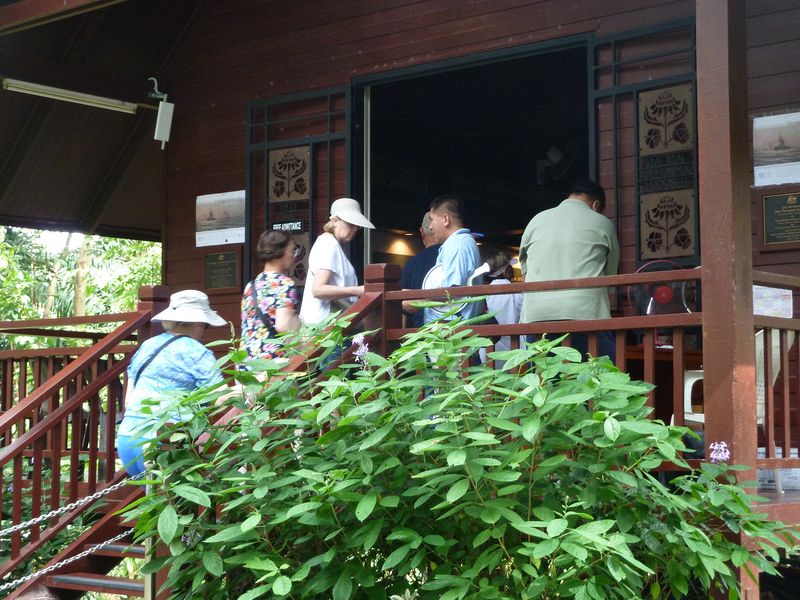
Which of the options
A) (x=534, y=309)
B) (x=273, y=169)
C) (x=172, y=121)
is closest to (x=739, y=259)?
(x=534, y=309)

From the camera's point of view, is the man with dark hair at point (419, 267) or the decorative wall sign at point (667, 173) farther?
the decorative wall sign at point (667, 173)

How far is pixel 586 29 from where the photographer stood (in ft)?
24.1

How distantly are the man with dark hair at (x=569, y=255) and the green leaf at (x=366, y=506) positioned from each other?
1.71 metres

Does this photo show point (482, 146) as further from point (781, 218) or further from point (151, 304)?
point (151, 304)

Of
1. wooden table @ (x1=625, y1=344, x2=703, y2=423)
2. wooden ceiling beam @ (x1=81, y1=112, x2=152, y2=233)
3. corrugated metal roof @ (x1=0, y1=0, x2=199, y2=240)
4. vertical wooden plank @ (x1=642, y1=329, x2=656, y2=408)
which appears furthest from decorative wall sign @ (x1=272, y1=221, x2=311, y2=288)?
vertical wooden plank @ (x1=642, y1=329, x2=656, y2=408)

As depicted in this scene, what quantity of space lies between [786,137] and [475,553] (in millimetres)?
3707

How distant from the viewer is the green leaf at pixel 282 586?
3.85m

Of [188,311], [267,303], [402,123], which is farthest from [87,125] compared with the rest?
[188,311]

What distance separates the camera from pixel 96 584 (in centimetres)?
584

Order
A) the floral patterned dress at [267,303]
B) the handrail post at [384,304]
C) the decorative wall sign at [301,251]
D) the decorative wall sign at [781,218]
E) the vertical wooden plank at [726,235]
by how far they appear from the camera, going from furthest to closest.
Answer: the decorative wall sign at [301,251] < the decorative wall sign at [781,218] < the floral patterned dress at [267,303] < the handrail post at [384,304] < the vertical wooden plank at [726,235]

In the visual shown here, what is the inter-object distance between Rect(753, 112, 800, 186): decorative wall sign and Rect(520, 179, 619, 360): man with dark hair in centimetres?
150

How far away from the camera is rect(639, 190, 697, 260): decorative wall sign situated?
22.3ft

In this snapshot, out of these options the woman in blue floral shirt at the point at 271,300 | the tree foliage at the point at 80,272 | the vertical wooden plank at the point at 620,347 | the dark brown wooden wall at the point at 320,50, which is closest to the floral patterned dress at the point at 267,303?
the woman in blue floral shirt at the point at 271,300

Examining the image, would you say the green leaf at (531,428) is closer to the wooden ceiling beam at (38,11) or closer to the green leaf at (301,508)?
the green leaf at (301,508)
